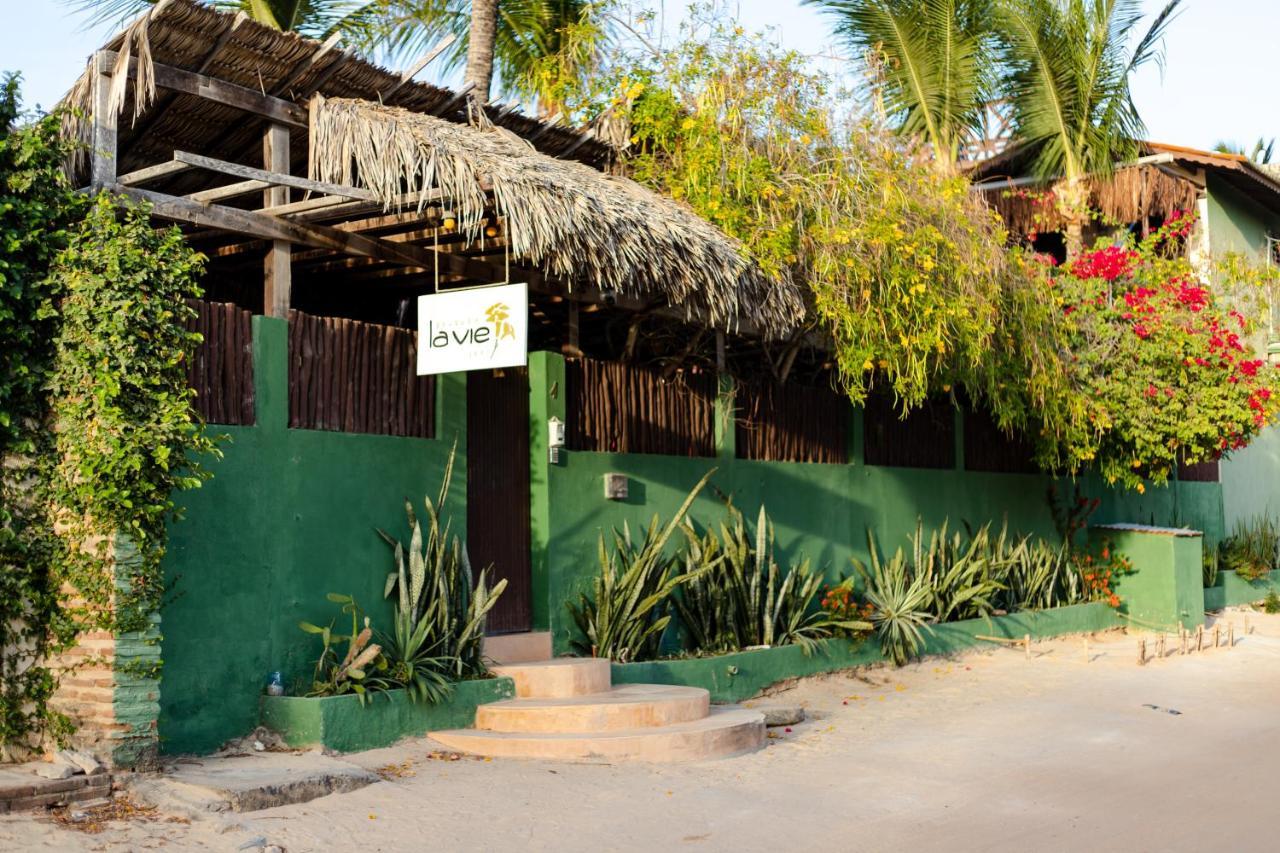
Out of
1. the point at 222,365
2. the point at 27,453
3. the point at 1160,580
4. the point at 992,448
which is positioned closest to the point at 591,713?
the point at 222,365

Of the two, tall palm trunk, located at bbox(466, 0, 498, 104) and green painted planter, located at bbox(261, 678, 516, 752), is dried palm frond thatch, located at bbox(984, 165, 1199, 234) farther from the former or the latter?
green painted planter, located at bbox(261, 678, 516, 752)

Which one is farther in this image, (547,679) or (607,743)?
(547,679)

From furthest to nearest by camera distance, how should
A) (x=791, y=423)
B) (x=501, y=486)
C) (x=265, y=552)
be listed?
1. (x=791, y=423)
2. (x=501, y=486)
3. (x=265, y=552)

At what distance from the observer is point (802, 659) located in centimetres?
1123

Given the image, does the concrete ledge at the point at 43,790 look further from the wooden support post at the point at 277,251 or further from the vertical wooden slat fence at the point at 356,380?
the wooden support post at the point at 277,251

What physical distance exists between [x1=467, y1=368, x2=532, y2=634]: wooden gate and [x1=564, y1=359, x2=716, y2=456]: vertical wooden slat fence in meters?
0.49

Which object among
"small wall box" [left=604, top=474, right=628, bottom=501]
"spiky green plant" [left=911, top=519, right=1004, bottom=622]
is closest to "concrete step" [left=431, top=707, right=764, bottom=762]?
"small wall box" [left=604, top=474, right=628, bottom=501]

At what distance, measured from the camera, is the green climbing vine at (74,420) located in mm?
6781

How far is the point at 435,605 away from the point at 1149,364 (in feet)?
31.8

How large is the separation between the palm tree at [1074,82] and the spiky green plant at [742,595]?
25.6ft

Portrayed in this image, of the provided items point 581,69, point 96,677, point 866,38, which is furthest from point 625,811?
point 866,38

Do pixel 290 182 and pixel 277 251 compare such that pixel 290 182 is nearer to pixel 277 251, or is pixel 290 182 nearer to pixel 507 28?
pixel 277 251

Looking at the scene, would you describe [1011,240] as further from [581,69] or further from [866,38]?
[581,69]

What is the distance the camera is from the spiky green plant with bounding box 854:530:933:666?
12219 mm
